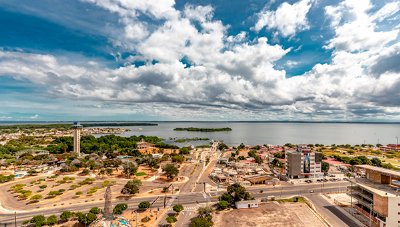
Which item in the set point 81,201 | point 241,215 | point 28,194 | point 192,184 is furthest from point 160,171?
point 241,215

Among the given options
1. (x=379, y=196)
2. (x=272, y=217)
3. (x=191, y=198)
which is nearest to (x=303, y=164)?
(x=379, y=196)

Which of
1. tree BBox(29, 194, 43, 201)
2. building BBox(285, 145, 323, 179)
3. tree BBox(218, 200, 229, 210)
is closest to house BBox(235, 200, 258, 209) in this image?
tree BBox(218, 200, 229, 210)

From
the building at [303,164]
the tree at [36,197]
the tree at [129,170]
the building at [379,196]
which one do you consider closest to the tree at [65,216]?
the tree at [36,197]

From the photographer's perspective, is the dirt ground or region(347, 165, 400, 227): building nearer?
region(347, 165, 400, 227): building

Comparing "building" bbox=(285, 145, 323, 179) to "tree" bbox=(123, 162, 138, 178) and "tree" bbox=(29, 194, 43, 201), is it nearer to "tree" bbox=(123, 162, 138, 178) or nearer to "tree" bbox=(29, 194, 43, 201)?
"tree" bbox=(123, 162, 138, 178)

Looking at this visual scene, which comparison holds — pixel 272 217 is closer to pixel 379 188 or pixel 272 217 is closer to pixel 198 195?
pixel 198 195

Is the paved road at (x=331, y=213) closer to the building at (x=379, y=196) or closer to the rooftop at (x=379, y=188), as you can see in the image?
the building at (x=379, y=196)
